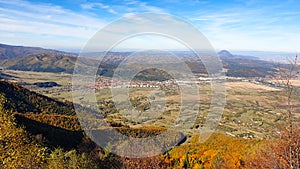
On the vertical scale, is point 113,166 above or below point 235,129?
above

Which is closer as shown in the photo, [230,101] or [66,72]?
[230,101]

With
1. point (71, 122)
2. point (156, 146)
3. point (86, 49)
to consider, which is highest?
point (86, 49)

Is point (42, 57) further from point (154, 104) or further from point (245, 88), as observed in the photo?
point (154, 104)

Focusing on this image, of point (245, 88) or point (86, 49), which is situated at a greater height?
point (86, 49)

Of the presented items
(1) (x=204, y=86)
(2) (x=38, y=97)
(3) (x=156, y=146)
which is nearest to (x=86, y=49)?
(3) (x=156, y=146)

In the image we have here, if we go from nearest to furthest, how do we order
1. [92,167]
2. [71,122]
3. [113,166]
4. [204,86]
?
[92,167] < [113,166] < [71,122] < [204,86]

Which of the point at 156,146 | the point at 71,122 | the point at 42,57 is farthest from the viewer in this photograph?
the point at 42,57

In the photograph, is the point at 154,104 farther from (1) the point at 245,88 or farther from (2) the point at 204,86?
(1) the point at 245,88

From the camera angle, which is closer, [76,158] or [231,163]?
[76,158]

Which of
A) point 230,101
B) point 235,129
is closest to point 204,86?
point 230,101
